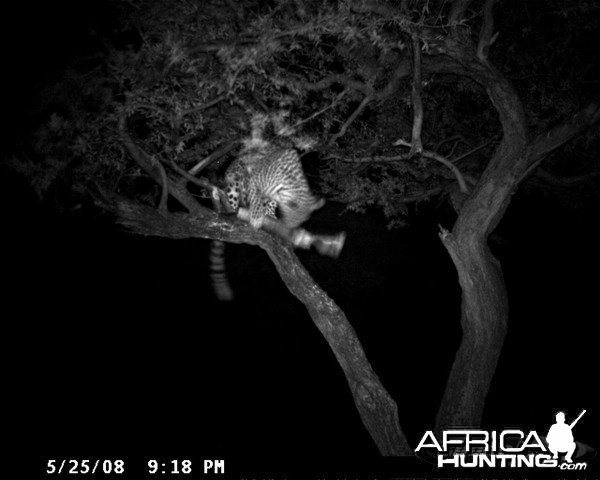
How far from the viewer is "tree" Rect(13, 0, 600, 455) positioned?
3.43 m

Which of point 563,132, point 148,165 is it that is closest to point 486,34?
point 563,132

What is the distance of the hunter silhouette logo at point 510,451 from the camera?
3.88 metres

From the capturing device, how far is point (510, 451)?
3920 mm

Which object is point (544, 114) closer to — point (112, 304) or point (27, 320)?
point (112, 304)

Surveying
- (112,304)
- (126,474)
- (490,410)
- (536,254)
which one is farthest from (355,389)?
(536,254)

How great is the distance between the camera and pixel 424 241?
14.1 meters

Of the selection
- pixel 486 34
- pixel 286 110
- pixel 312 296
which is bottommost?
pixel 312 296

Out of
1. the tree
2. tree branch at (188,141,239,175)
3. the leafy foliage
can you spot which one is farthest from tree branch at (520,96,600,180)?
tree branch at (188,141,239,175)

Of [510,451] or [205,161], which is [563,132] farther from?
[205,161]

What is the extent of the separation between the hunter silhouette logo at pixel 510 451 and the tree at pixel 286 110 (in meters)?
0.27

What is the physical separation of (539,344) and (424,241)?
4.31 meters

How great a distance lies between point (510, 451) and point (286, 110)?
348cm

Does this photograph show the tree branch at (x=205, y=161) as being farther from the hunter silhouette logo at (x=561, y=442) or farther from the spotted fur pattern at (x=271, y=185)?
the hunter silhouette logo at (x=561, y=442)

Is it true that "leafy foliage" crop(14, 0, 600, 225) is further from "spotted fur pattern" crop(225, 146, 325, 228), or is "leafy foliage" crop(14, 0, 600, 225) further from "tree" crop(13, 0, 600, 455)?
"spotted fur pattern" crop(225, 146, 325, 228)
